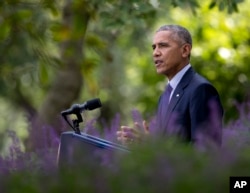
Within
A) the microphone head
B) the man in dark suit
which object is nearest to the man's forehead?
the man in dark suit

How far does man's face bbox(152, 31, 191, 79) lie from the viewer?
544 cm

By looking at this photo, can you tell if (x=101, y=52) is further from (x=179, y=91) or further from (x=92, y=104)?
(x=92, y=104)

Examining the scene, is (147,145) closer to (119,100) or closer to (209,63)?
(209,63)

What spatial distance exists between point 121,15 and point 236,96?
5067mm

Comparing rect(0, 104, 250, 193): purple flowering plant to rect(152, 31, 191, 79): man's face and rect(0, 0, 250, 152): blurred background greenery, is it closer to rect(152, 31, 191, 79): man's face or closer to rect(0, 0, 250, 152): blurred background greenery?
rect(152, 31, 191, 79): man's face

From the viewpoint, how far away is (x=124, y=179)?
10.0 feet

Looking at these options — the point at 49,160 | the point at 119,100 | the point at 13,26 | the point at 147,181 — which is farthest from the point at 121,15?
the point at 119,100

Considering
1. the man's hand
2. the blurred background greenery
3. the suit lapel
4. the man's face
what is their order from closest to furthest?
the man's hand < the suit lapel < the man's face < the blurred background greenery

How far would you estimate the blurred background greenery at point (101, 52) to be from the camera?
8328mm

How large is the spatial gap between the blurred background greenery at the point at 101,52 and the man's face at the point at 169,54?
31.9 inches

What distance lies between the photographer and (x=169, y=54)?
17.9ft

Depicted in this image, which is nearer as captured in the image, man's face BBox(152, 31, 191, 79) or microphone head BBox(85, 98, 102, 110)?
microphone head BBox(85, 98, 102, 110)

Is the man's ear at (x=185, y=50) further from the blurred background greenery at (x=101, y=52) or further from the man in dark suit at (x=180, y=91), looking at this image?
the blurred background greenery at (x=101, y=52)

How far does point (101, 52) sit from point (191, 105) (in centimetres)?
454
